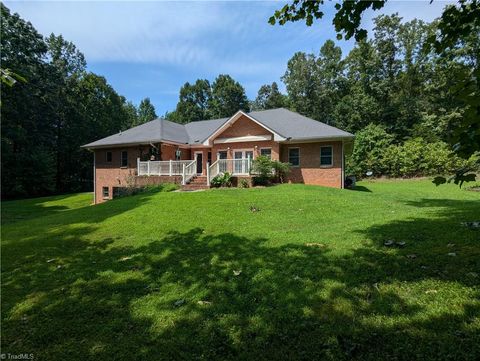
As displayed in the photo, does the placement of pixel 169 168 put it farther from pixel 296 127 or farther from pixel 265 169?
pixel 296 127

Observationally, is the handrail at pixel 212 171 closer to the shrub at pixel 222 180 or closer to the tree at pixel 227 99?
the shrub at pixel 222 180

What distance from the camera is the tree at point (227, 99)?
53781mm

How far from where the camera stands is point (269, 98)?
56281mm

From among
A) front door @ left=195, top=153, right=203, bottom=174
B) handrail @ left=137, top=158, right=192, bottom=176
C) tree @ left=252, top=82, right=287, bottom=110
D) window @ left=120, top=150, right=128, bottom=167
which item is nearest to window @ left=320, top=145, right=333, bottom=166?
handrail @ left=137, top=158, right=192, bottom=176

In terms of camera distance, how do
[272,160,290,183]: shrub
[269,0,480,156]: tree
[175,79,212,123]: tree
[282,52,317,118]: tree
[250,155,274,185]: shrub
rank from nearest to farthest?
1. [269,0,480,156]: tree
2. [250,155,274,185]: shrub
3. [272,160,290,183]: shrub
4. [282,52,317,118]: tree
5. [175,79,212,123]: tree

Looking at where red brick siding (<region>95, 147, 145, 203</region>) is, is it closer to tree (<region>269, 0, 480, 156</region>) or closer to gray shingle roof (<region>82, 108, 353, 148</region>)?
gray shingle roof (<region>82, 108, 353, 148</region>)

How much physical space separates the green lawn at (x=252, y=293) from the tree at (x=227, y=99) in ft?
158

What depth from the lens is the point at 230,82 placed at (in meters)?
54.6

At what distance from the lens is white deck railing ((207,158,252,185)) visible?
18.0 meters

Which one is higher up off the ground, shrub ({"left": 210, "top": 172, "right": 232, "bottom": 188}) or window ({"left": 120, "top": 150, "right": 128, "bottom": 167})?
window ({"left": 120, "top": 150, "right": 128, "bottom": 167})

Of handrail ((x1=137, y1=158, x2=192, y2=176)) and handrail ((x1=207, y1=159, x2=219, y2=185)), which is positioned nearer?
handrail ((x1=207, y1=159, x2=219, y2=185))

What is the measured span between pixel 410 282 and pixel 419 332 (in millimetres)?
1136

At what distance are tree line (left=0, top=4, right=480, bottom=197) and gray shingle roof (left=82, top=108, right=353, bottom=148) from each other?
9575 mm

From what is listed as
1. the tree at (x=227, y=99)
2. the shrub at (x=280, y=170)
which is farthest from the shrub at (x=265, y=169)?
the tree at (x=227, y=99)
